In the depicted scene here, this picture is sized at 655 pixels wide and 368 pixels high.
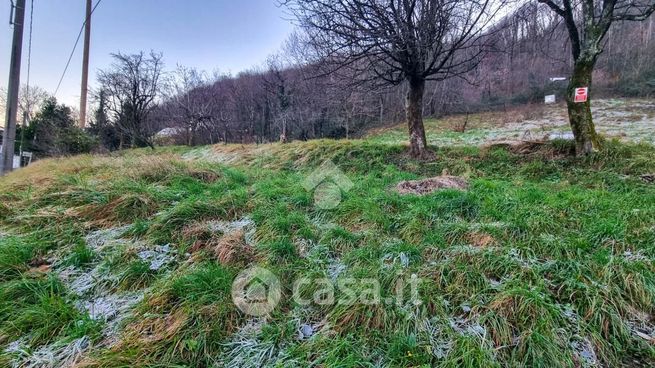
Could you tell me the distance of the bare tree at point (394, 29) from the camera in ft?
14.2

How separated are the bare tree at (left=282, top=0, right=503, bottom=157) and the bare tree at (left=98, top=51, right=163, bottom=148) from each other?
14.1 meters

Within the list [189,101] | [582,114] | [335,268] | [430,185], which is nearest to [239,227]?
[335,268]

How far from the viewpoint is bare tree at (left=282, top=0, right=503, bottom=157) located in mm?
4324

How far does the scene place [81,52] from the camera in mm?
11797

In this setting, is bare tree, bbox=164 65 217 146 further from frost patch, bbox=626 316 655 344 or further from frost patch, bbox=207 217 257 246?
frost patch, bbox=626 316 655 344

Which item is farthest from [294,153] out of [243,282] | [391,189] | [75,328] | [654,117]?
[654,117]

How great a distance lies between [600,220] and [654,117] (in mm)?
12993

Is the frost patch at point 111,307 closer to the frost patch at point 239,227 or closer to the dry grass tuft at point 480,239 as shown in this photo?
Result: the frost patch at point 239,227

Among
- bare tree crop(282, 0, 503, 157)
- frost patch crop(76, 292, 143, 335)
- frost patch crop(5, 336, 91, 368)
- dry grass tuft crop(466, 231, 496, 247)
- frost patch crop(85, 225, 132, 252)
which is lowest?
frost patch crop(5, 336, 91, 368)

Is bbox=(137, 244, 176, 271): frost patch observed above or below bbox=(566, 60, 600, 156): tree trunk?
below

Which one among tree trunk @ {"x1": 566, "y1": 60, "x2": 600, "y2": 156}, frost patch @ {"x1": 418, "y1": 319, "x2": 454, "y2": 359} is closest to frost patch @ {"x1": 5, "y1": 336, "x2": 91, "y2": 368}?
frost patch @ {"x1": 418, "y1": 319, "x2": 454, "y2": 359}

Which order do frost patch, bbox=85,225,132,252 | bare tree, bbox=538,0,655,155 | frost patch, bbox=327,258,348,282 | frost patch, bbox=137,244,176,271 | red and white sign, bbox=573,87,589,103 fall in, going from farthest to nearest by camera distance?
red and white sign, bbox=573,87,589,103 < bare tree, bbox=538,0,655,155 < frost patch, bbox=85,225,132,252 < frost patch, bbox=137,244,176,271 < frost patch, bbox=327,258,348,282

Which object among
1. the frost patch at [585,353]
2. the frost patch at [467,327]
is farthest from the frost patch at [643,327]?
the frost patch at [467,327]

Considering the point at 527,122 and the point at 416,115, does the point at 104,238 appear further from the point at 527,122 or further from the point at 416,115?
the point at 527,122
